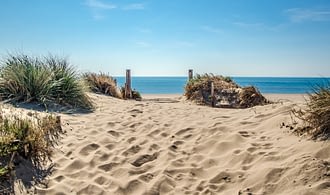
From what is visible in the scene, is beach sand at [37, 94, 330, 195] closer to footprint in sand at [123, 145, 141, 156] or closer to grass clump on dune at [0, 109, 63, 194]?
footprint in sand at [123, 145, 141, 156]

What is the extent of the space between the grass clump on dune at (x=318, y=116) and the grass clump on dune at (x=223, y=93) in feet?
27.8

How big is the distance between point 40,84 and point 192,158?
5.51m

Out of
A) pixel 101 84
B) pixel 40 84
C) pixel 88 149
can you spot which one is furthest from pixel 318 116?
pixel 101 84

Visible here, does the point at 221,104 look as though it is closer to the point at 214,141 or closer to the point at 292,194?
the point at 214,141

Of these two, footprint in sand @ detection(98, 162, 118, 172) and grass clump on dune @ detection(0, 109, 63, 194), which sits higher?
grass clump on dune @ detection(0, 109, 63, 194)

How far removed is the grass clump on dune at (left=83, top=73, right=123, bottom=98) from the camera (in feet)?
51.5

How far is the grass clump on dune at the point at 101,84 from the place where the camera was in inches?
618

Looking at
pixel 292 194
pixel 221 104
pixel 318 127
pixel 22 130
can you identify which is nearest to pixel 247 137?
pixel 318 127

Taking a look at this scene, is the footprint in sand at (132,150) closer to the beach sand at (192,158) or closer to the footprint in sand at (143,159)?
the beach sand at (192,158)

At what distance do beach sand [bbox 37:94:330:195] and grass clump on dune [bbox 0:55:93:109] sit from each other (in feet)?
6.51

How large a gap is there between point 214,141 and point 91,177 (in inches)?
91.5

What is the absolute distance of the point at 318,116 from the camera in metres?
5.48

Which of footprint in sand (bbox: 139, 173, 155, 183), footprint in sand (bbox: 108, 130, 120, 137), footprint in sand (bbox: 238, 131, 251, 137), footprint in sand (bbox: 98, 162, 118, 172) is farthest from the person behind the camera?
footprint in sand (bbox: 108, 130, 120, 137)

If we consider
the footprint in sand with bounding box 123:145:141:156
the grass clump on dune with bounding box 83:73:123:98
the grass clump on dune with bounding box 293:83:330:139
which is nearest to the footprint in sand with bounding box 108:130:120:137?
the footprint in sand with bounding box 123:145:141:156
